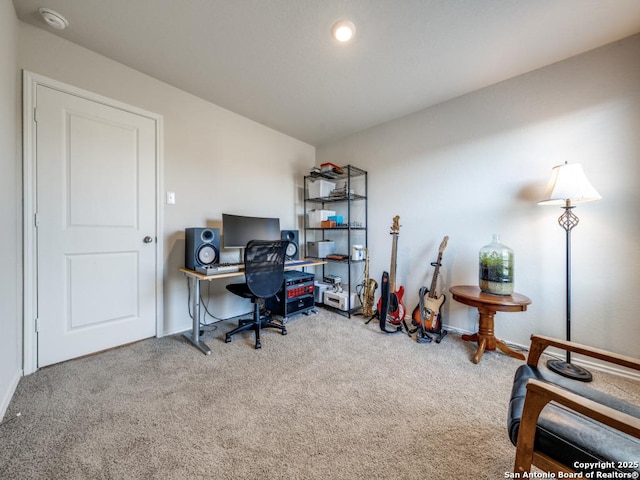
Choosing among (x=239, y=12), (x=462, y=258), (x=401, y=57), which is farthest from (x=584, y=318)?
(x=239, y=12)

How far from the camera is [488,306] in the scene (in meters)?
1.80

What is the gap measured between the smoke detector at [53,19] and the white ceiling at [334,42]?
40 mm

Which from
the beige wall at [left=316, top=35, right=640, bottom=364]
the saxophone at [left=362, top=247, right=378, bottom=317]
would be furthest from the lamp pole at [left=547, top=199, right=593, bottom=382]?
the saxophone at [left=362, top=247, right=378, bottom=317]

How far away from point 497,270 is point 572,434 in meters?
1.42

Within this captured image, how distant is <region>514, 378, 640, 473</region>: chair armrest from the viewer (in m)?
0.68

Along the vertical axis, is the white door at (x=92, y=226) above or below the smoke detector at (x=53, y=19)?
below

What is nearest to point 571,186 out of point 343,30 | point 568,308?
point 568,308

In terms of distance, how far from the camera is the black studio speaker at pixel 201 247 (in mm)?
2211

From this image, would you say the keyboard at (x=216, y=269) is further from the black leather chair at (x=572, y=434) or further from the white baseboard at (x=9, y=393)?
the black leather chair at (x=572, y=434)

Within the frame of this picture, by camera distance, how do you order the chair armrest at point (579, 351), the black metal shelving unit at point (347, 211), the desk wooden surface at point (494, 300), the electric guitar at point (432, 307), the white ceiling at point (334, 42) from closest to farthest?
the chair armrest at point (579, 351), the white ceiling at point (334, 42), the desk wooden surface at point (494, 300), the electric guitar at point (432, 307), the black metal shelving unit at point (347, 211)

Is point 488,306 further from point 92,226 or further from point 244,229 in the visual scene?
point 92,226

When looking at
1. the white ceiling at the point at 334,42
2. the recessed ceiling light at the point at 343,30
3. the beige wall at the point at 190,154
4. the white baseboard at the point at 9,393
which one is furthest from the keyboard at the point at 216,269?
the recessed ceiling light at the point at 343,30

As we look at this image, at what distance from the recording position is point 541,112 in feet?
6.59

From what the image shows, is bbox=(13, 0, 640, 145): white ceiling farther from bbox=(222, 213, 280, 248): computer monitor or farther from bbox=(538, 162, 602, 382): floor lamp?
bbox=(222, 213, 280, 248): computer monitor
